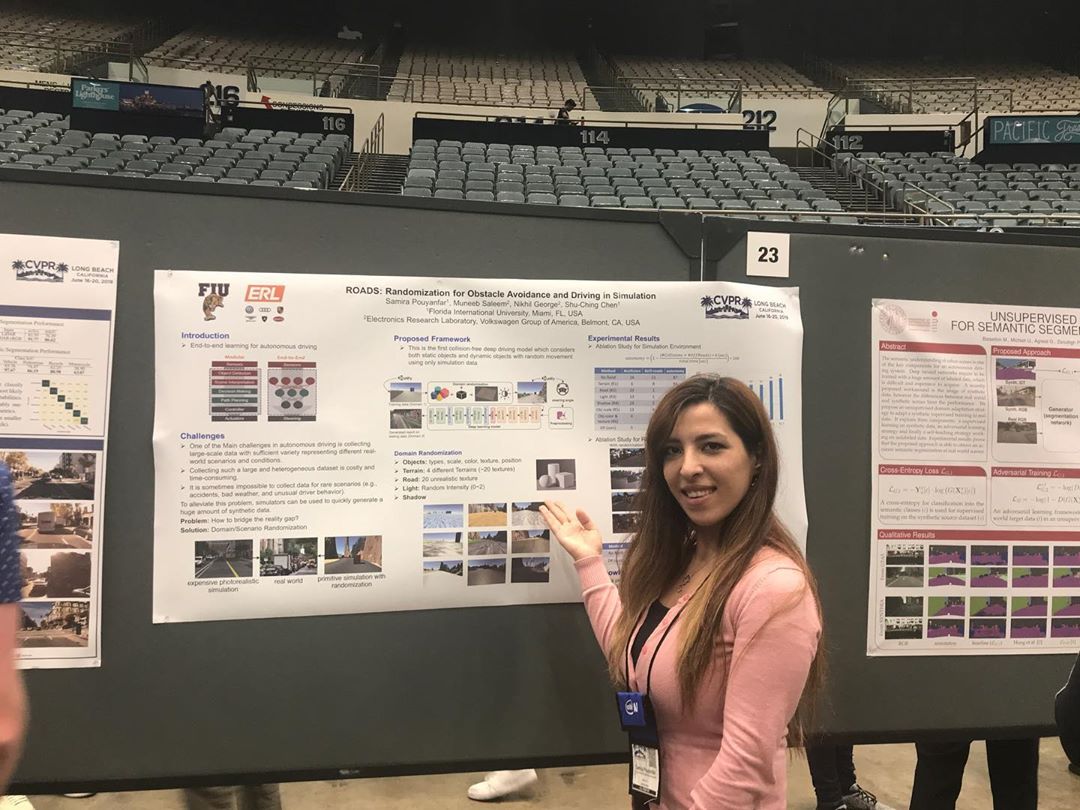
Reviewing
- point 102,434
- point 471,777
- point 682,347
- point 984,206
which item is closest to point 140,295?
point 102,434

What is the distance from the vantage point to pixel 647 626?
1.18 m

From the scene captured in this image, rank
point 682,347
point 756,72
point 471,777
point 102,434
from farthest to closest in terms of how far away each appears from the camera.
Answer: point 756,72 → point 471,777 → point 682,347 → point 102,434

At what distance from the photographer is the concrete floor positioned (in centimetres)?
250

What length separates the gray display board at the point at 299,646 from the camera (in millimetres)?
1280

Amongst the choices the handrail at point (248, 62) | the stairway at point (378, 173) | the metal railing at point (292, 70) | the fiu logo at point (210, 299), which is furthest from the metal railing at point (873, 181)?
the handrail at point (248, 62)

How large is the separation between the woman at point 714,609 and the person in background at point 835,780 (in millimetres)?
1543

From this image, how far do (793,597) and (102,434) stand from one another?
1.28 meters

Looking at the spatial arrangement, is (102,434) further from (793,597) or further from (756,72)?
(756,72)

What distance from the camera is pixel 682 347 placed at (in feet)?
4.88

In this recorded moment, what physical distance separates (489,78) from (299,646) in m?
14.0

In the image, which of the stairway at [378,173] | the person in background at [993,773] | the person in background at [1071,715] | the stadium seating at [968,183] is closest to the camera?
the person in background at [1071,715]

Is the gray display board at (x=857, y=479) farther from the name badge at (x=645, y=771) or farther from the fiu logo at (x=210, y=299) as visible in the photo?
the fiu logo at (x=210, y=299)

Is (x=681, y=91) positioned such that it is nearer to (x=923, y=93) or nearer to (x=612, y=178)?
(x=923, y=93)

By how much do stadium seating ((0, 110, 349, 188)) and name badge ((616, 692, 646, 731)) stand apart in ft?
19.1
